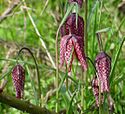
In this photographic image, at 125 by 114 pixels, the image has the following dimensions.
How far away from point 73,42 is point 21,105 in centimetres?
33

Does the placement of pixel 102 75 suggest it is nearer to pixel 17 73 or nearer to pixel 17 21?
pixel 17 73

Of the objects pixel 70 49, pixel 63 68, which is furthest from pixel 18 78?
pixel 63 68

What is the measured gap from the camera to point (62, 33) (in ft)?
6.19

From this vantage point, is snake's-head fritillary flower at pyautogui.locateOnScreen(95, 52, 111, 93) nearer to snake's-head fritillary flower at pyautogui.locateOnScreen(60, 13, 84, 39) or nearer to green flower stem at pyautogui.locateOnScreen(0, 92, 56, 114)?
snake's-head fritillary flower at pyautogui.locateOnScreen(60, 13, 84, 39)

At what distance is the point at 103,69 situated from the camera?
1.76 meters

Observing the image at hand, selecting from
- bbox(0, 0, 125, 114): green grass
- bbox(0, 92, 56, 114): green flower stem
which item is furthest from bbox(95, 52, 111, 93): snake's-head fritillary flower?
bbox(0, 92, 56, 114): green flower stem

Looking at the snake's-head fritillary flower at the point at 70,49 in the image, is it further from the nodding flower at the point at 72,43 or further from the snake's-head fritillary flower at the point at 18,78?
the snake's-head fritillary flower at the point at 18,78

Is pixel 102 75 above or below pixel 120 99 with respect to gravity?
above

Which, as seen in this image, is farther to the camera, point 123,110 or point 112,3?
point 112,3

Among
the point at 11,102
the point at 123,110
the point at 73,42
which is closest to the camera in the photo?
the point at 11,102

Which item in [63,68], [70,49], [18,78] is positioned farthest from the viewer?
[63,68]

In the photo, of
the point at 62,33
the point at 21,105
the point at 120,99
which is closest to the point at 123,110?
the point at 120,99

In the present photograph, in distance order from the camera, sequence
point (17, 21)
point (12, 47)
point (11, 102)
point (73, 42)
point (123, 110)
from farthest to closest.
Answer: point (17, 21) < point (12, 47) < point (123, 110) < point (73, 42) < point (11, 102)

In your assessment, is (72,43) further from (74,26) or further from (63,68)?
(63,68)
